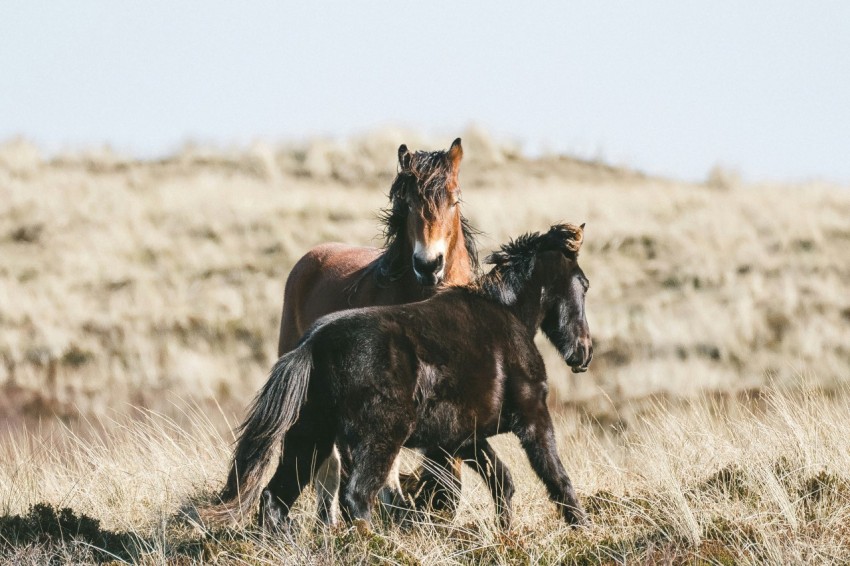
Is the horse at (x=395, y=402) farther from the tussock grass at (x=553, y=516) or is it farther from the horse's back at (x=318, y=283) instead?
the horse's back at (x=318, y=283)

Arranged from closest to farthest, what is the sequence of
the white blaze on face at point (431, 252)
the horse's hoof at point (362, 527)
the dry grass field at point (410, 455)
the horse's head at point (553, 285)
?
the horse's hoof at point (362, 527), the dry grass field at point (410, 455), the horse's head at point (553, 285), the white blaze on face at point (431, 252)

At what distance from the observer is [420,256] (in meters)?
6.97

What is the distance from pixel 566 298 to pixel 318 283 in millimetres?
3284

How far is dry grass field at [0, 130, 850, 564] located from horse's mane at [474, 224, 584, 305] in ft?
4.14

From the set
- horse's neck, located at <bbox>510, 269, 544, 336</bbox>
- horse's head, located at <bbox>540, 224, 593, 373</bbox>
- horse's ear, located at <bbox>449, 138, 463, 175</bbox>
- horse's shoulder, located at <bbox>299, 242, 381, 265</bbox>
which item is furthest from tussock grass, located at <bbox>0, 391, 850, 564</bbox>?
horse's ear, located at <bbox>449, 138, 463, 175</bbox>

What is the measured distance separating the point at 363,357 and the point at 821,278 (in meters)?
20.5

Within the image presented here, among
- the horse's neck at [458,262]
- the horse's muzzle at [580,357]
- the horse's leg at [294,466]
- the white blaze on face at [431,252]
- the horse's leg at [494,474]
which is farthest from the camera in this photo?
the horse's neck at [458,262]

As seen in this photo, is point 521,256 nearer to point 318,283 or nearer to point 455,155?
point 455,155

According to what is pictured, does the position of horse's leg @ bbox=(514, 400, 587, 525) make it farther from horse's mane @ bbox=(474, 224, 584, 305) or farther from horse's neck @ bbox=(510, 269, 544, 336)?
horse's mane @ bbox=(474, 224, 584, 305)

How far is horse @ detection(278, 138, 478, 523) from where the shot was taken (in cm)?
641

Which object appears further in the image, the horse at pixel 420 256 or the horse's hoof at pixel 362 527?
the horse at pixel 420 256

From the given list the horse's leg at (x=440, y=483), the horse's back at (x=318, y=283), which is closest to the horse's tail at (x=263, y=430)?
the horse's leg at (x=440, y=483)

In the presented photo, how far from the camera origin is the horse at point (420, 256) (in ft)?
21.0

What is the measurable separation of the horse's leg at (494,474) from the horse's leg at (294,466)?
910 millimetres
